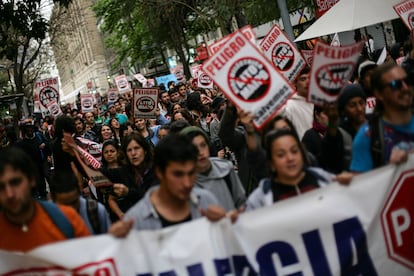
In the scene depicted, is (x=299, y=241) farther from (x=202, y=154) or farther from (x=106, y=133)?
(x=106, y=133)

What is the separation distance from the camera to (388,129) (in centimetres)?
351

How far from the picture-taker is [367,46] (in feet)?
50.2

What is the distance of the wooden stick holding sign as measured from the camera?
546cm

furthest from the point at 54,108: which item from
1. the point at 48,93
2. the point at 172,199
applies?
the point at 172,199

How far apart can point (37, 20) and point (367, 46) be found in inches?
356

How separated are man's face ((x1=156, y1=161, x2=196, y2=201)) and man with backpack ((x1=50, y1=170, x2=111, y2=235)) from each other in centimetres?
86

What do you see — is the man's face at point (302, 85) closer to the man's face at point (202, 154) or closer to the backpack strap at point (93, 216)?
the man's face at point (202, 154)

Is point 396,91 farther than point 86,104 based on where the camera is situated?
No

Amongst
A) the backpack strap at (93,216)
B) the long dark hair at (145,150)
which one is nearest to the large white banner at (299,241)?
the backpack strap at (93,216)

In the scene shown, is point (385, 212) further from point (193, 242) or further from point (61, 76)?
point (61, 76)

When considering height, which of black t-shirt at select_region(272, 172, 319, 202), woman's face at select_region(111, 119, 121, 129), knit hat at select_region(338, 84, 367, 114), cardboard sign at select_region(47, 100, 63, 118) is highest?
cardboard sign at select_region(47, 100, 63, 118)

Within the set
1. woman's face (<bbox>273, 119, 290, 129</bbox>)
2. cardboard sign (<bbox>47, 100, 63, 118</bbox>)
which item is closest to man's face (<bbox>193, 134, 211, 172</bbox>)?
woman's face (<bbox>273, 119, 290, 129</bbox>)

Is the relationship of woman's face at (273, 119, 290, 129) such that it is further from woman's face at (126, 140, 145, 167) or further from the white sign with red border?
the white sign with red border

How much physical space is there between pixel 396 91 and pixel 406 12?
4.33 m
